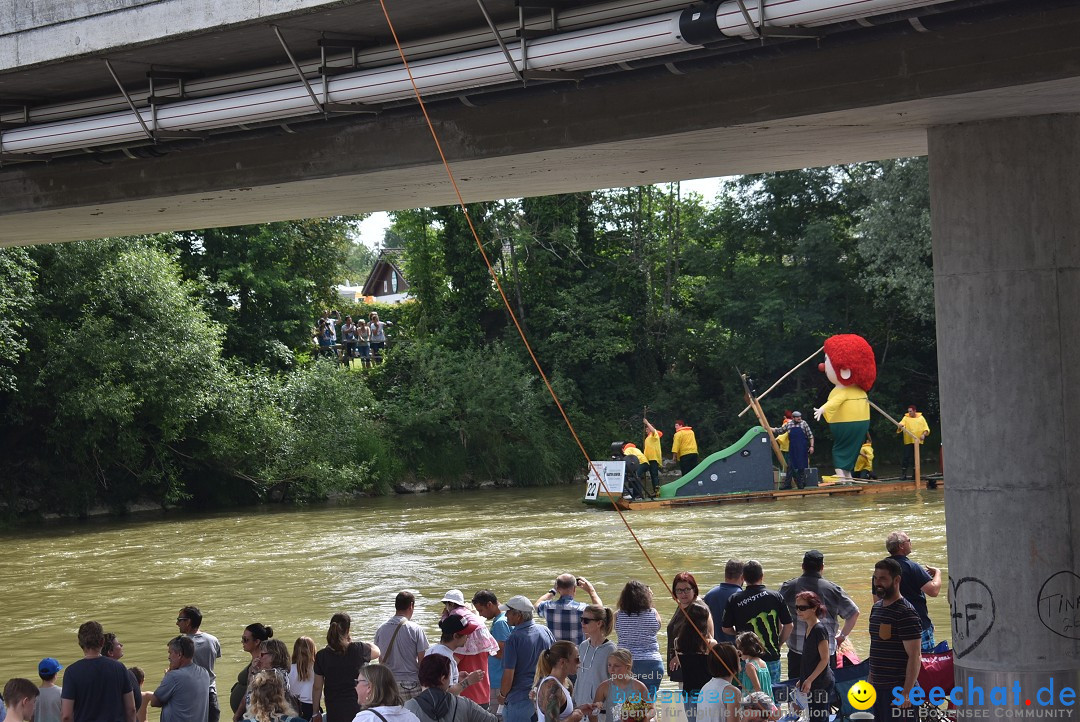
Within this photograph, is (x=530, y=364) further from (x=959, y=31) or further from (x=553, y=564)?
(x=959, y=31)

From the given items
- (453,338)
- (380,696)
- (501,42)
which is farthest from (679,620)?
(453,338)

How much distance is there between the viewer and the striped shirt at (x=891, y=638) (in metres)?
8.37

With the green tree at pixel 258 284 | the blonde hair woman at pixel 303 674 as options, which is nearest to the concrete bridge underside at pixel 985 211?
the blonde hair woman at pixel 303 674

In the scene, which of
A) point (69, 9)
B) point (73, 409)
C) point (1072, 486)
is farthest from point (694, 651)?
point (73, 409)

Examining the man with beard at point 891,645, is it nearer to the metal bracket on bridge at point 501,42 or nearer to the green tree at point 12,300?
the metal bracket on bridge at point 501,42

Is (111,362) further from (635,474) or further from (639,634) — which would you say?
(639,634)

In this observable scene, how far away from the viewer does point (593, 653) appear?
26.9ft

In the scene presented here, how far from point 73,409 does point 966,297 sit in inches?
1097

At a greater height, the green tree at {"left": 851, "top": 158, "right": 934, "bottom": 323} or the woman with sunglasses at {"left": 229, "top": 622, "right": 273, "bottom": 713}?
the green tree at {"left": 851, "top": 158, "right": 934, "bottom": 323}

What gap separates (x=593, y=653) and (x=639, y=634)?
2.78 ft

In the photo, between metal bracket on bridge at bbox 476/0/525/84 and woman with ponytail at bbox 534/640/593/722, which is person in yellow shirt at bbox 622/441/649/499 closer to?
metal bracket on bridge at bbox 476/0/525/84

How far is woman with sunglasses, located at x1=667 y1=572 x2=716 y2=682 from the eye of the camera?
28.2ft

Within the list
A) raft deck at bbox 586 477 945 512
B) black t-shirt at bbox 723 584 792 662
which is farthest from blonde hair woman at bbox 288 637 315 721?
raft deck at bbox 586 477 945 512

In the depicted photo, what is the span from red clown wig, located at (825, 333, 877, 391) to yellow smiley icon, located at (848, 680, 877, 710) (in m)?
21.1
